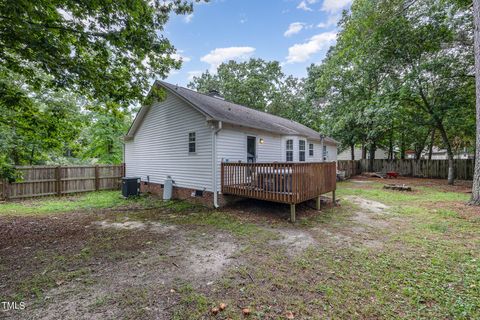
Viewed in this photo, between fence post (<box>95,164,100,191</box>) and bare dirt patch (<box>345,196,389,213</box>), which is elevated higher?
fence post (<box>95,164,100,191</box>)

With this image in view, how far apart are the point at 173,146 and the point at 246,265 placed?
7.17 meters

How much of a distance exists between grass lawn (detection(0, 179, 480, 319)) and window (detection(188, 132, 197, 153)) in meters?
3.02

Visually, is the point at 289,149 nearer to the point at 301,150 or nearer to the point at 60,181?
the point at 301,150

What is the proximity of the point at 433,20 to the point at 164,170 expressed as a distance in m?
16.3

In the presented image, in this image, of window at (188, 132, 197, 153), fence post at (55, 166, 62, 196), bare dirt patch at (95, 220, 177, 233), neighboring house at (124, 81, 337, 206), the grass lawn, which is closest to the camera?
the grass lawn

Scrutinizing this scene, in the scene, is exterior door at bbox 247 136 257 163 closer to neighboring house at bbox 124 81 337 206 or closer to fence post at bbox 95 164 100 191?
neighboring house at bbox 124 81 337 206

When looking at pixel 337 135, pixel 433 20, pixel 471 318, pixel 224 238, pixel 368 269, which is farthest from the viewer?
pixel 337 135

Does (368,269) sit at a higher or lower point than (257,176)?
lower

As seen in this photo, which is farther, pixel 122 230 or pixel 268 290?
pixel 122 230

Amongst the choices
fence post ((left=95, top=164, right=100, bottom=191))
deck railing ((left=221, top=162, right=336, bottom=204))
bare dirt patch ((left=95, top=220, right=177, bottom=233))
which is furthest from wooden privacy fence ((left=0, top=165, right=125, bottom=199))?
deck railing ((left=221, top=162, right=336, bottom=204))

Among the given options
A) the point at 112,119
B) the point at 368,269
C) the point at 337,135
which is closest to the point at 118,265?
the point at 368,269

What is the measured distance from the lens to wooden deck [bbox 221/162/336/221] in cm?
627

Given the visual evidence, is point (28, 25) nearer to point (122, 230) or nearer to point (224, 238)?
point (122, 230)

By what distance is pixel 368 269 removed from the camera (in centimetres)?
350
